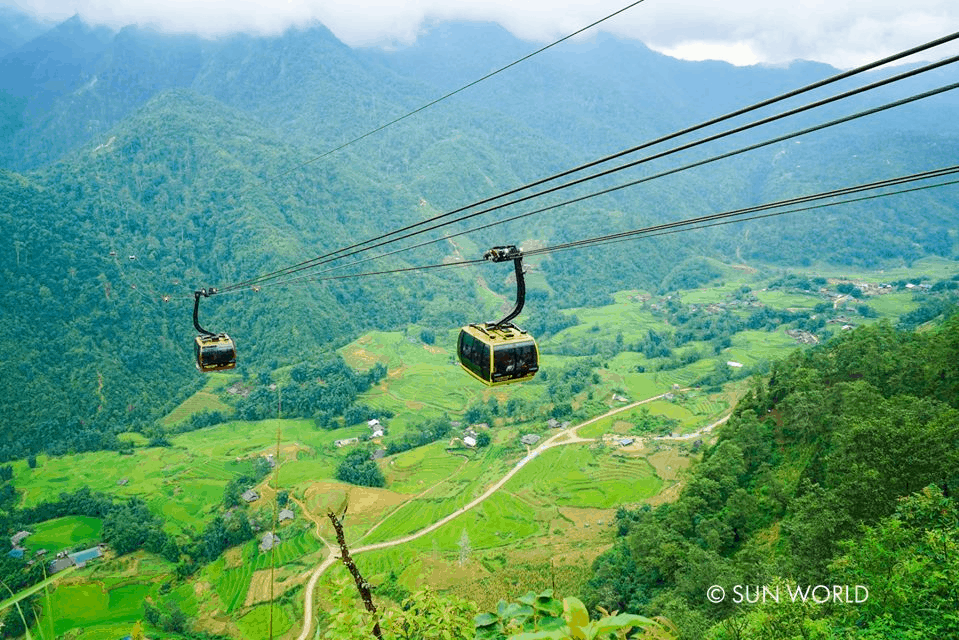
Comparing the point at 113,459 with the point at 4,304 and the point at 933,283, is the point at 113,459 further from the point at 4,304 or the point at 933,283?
the point at 933,283

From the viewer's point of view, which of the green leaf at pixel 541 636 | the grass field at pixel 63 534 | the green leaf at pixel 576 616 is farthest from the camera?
the grass field at pixel 63 534

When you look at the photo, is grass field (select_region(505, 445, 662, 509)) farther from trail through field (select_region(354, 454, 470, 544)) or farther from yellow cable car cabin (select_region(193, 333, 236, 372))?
yellow cable car cabin (select_region(193, 333, 236, 372))

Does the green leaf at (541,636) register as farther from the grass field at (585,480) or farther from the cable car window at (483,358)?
the grass field at (585,480)

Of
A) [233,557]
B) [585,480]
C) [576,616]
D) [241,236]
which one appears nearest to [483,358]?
[576,616]

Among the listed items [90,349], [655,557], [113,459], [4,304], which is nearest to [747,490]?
[655,557]

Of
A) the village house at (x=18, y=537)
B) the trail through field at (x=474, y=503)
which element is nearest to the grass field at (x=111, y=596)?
the village house at (x=18, y=537)

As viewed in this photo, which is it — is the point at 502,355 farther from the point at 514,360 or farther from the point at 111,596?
the point at 111,596
